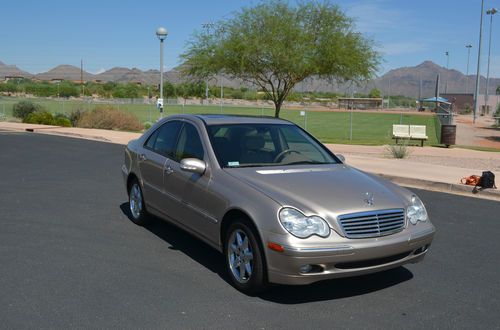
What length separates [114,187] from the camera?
10.7 meters

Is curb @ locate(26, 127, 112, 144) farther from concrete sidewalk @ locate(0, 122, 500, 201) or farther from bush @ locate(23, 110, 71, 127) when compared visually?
bush @ locate(23, 110, 71, 127)

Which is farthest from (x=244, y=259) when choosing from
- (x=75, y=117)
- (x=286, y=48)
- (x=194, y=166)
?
(x=75, y=117)

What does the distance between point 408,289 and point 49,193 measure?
670 centimetres

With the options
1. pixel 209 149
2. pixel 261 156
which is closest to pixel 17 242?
pixel 209 149

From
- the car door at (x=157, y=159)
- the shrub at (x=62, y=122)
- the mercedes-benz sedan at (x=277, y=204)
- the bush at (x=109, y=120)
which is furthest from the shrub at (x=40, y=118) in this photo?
the mercedes-benz sedan at (x=277, y=204)

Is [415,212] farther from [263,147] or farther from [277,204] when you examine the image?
[263,147]

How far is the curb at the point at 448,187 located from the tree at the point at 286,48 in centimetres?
1116

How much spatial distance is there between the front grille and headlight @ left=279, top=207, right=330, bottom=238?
0.16m

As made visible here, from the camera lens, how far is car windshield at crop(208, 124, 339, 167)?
5.95m

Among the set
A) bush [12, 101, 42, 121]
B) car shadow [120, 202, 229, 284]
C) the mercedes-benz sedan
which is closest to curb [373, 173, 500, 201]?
the mercedes-benz sedan

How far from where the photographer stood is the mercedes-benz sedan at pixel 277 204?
4.70 meters

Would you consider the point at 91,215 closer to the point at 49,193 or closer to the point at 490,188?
the point at 49,193

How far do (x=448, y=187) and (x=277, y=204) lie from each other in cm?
746

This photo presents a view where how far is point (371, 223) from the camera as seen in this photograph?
4855mm
